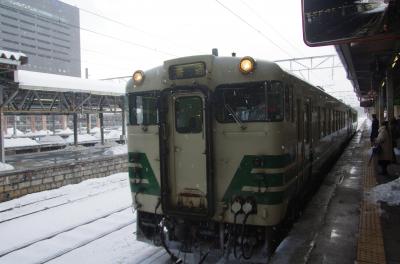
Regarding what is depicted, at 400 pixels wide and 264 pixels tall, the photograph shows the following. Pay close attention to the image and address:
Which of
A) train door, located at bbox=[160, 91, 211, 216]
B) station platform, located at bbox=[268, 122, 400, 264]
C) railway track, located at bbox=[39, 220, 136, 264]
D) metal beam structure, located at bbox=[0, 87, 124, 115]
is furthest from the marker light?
metal beam structure, located at bbox=[0, 87, 124, 115]

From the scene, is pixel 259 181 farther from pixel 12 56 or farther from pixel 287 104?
pixel 12 56

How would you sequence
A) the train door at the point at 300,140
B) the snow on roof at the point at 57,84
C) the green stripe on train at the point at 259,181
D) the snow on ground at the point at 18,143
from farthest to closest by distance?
the snow on ground at the point at 18,143
the snow on roof at the point at 57,84
the train door at the point at 300,140
the green stripe on train at the point at 259,181

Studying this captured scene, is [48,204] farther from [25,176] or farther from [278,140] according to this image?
[278,140]

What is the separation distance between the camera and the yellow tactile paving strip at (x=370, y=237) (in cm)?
479

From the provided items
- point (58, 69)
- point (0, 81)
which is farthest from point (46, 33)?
point (0, 81)

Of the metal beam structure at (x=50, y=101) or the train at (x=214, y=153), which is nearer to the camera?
the train at (x=214, y=153)

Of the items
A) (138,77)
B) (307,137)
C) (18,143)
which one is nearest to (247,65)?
(138,77)

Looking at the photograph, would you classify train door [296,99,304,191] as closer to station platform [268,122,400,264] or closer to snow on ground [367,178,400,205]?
station platform [268,122,400,264]

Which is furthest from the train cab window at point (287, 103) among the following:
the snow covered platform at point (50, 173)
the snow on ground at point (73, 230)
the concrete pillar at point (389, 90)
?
the concrete pillar at point (389, 90)

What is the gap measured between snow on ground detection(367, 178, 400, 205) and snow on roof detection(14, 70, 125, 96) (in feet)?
43.8

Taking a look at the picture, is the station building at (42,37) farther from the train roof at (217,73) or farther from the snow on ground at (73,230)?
the train roof at (217,73)

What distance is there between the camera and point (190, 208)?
521 cm

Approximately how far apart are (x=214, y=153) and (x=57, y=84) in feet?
50.7

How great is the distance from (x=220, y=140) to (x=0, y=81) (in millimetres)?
12617
